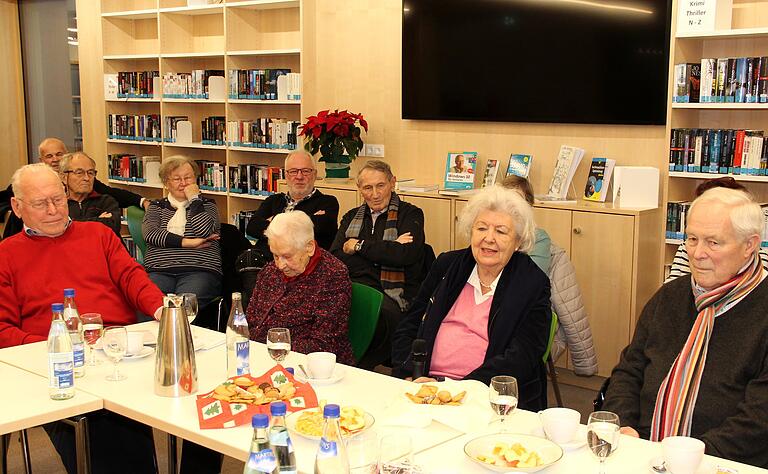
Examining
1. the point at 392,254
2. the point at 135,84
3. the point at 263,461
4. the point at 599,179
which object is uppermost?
the point at 135,84

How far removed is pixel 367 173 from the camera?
500cm

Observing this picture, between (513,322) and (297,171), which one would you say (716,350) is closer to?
(513,322)

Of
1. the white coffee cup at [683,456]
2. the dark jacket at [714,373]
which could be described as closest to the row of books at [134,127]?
the dark jacket at [714,373]

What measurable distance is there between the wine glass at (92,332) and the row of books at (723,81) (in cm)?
330

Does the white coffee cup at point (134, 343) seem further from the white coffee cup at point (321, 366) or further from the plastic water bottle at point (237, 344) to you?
the white coffee cup at point (321, 366)

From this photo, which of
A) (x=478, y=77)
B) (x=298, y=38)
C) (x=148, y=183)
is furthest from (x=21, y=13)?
(x=478, y=77)

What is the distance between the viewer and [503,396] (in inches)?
88.0

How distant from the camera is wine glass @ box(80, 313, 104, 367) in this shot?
282 centimetres

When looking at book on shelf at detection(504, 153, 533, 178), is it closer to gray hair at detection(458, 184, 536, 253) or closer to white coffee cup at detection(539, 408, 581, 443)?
gray hair at detection(458, 184, 536, 253)

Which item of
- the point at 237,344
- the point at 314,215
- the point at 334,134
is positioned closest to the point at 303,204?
the point at 314,215

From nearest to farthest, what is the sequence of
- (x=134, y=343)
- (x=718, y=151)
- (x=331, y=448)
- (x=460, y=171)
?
(x=331, y=448) → (x=134, y=343) → (x=718, y=151) → (x=460, y=171)

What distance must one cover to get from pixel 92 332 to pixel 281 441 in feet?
4.51

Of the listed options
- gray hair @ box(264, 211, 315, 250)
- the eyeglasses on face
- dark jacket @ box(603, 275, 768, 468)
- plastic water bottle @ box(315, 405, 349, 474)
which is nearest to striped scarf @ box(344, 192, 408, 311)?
the eyeglasses on face

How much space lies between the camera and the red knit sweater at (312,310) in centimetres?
349
